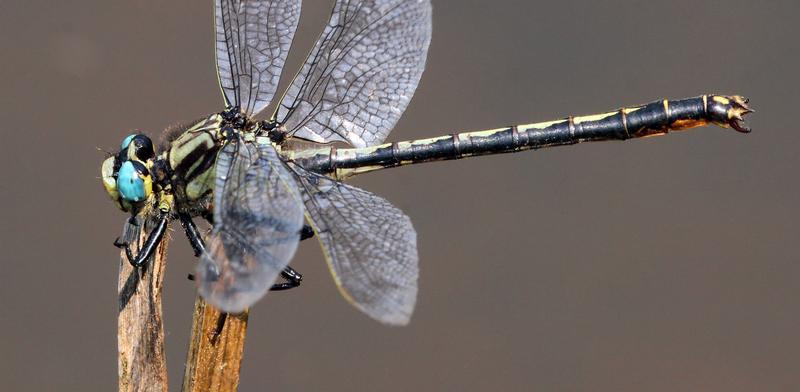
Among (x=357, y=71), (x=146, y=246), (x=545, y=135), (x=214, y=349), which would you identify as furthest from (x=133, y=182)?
(x=545, y=135)

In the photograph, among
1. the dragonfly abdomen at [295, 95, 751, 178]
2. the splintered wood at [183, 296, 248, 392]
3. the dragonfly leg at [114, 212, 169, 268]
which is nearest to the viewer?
the splintered wood at [183, 296, 248, 392]

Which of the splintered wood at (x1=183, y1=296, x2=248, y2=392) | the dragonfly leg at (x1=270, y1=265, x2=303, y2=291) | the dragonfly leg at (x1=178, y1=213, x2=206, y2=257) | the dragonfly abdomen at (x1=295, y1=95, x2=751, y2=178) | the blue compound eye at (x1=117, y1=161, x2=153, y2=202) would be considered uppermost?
the dragonfly abdomen at (x1=295, y1=95, x2=751, y2=178)

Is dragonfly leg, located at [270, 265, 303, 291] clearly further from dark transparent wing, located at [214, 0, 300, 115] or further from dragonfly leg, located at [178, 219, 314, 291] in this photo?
dark transparent wing, located at [214, 0, 300, 115]

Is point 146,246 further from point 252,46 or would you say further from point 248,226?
point 252,46

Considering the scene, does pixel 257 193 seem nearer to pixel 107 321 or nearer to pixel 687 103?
pixel 687 103

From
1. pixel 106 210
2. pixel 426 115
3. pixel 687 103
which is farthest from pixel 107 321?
pixel 687 103

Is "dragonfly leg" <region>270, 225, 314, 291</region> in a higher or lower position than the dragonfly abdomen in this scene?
lower

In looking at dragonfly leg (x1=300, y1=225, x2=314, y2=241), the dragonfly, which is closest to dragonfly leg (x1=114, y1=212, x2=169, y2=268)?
the dragonfly
